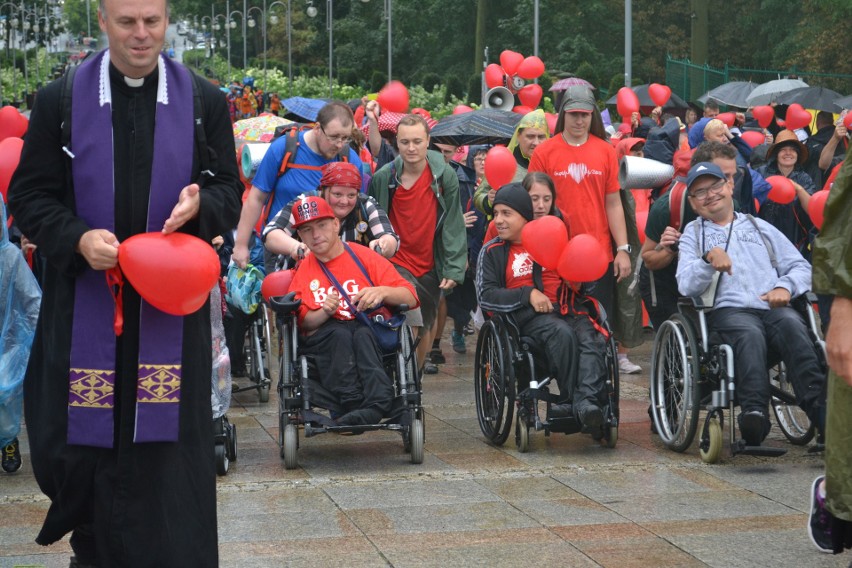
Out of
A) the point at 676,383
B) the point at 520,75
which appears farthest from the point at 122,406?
the point at 520,75

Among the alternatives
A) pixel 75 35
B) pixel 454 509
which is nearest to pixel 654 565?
pixel 454 509

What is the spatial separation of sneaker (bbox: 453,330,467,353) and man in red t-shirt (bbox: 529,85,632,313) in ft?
11.1

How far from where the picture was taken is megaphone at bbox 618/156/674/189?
972 cm

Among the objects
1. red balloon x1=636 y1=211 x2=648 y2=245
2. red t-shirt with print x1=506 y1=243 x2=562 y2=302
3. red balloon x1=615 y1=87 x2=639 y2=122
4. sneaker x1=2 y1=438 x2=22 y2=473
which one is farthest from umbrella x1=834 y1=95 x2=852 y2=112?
sneaker x1=2 y1=438 x2=22 y2=473

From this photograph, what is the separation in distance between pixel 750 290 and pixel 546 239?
44.9 inches

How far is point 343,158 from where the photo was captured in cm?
873

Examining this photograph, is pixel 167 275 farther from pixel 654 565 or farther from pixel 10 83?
pixel 10 83

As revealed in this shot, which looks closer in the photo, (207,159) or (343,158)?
(207,159)

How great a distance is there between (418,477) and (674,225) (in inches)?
90.1

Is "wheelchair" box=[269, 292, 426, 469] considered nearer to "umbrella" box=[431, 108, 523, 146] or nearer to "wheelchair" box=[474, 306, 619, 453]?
"wheelchair" box=[474, 306, 619, 453]

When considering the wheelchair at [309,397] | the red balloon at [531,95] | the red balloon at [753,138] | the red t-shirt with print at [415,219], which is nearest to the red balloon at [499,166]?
the red t-shirt with print at [415,219]

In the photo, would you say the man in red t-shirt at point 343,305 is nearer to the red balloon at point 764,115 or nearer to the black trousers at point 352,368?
the black trousers at point 352,368

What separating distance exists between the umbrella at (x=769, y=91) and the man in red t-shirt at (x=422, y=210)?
16.3 meters

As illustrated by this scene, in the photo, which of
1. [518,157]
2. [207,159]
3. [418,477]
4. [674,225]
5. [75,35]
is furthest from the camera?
[75,35]
